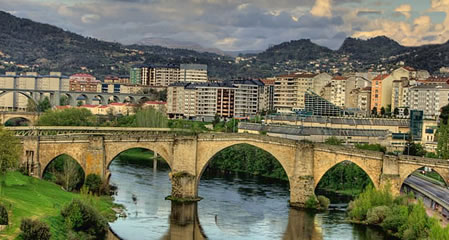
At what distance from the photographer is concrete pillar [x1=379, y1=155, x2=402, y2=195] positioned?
44.2 metres

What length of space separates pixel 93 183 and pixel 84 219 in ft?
39.5

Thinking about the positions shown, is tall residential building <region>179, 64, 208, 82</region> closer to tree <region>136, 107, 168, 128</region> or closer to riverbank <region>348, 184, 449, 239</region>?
tree <region>136, 107, 168, 128</region>

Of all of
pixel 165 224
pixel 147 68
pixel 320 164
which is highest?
pixel 147 68

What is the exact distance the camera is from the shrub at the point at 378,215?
41781mm

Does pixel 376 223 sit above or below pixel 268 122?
below

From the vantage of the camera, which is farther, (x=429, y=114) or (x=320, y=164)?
(x=429, y=114)

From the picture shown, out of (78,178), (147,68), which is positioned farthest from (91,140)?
(147,68)

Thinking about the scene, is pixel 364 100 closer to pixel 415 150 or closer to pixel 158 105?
pixel 158 105

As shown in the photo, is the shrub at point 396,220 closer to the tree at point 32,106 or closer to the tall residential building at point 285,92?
the tall residential building at point 285,92

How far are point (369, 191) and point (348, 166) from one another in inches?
567

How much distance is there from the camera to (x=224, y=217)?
44.7 metres

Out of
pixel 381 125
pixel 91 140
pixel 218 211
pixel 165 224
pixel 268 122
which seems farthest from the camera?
pixel 268 122

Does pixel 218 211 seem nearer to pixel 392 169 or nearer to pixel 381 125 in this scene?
pixel 392 169

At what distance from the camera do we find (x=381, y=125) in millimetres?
74438
